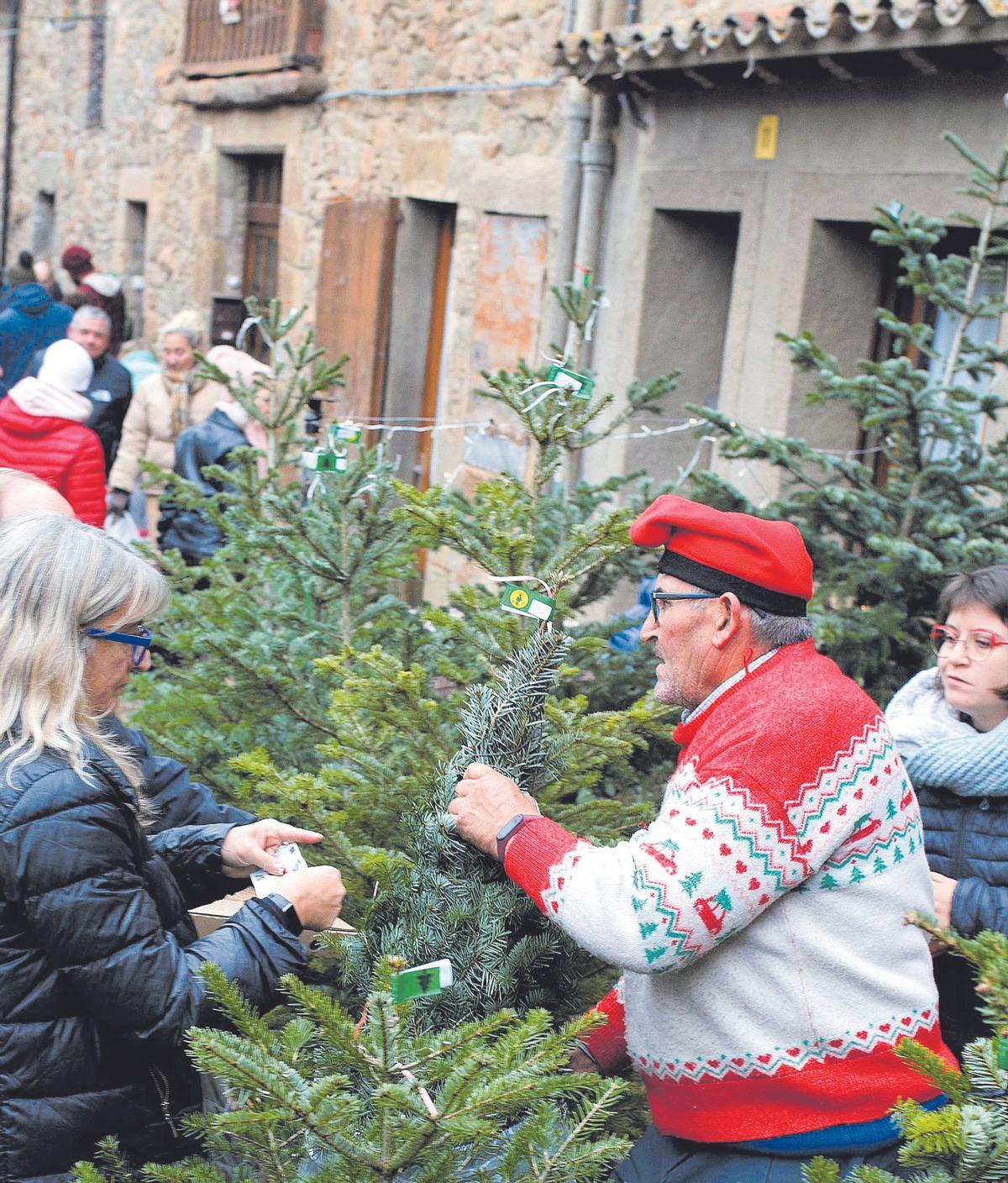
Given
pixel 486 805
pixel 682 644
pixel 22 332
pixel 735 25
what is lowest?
pixel 486 805

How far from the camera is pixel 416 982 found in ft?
5.64

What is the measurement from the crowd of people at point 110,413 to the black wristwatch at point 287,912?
8.18ft

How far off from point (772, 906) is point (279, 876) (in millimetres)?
831

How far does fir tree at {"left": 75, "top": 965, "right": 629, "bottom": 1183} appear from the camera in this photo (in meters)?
1.66

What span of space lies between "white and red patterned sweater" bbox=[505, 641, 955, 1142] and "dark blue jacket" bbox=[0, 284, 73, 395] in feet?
23.2

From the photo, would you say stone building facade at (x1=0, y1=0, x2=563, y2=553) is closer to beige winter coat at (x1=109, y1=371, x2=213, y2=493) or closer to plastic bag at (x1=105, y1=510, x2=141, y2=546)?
beige winter coat at (x1=109, y1=371, x2=213, y2=493)

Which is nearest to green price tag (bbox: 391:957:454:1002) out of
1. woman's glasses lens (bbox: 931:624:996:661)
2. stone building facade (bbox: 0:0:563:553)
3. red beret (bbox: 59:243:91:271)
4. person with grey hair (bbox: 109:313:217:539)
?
woman's glasses lens (bbox: 931:624:996:661)

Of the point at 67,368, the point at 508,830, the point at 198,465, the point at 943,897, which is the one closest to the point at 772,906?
the point at 508,830

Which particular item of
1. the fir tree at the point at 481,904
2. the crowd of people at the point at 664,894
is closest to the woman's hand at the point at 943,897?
the crowd of people at the point at 664,894

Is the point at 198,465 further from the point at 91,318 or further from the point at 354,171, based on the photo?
the point at 354,171

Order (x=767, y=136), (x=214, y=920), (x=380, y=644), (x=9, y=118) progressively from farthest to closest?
(x=9, y=118), (x=767, y=136), (x=380, y=644), (x=214, y=920)

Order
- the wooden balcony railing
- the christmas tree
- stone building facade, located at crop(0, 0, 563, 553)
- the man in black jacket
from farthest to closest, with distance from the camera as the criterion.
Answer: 1. the wooden balcony railing
2. stone building facade, located at crop(0, 0, 563, 553)
3. the man in black jacket
4. the christmas tree

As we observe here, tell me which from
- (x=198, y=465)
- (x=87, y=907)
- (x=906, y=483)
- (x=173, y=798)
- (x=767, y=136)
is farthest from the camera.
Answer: (x=767, y=136)

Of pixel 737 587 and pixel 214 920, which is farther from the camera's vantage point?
pixel 214 920
